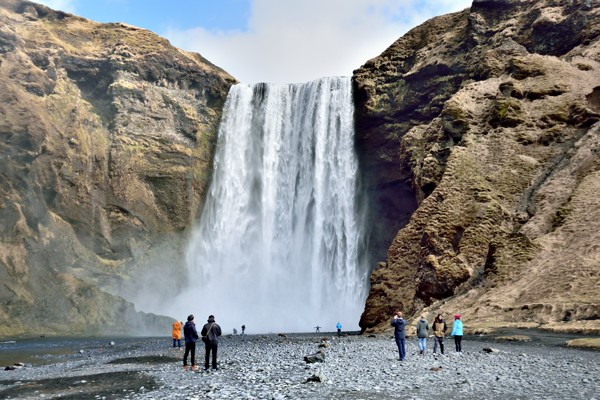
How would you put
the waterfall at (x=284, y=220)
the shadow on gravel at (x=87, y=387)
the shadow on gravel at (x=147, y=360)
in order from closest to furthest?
1. the shadow on gravel at (x=87, y=387)
2. the shadow on gravel at (x=147, y=360)
3. the waterfall at (x=284, y=220)

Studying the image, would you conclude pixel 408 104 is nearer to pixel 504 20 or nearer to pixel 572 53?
pixel 504 20

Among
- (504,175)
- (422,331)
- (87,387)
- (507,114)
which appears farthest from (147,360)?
(507,114)

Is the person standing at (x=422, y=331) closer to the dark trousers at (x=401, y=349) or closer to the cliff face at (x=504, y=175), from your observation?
the dark trousers at (x=401, y=349)

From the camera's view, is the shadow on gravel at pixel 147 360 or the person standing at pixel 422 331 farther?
the shadow on gravel at pixel 147 360

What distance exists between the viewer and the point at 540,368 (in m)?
15.4

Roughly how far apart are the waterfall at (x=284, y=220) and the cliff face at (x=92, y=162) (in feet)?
13.1

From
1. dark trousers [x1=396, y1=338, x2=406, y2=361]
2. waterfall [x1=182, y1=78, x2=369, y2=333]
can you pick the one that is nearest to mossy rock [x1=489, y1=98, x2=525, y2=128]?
waterfall [x1=182, y1=78, x2=369, y2=333]

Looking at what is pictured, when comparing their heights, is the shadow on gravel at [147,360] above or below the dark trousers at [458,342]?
below

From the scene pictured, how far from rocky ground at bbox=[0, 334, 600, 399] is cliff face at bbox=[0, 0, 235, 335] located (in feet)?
116

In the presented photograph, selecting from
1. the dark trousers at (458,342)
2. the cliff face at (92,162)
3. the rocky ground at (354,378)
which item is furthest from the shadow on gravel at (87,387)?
the cliff face at (92,162)

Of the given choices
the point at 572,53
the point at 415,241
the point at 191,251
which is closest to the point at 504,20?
the point at 572,53

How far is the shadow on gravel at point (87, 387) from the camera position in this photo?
14469 millimetres

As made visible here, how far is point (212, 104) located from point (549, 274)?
2209 inches

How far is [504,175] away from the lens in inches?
1492
